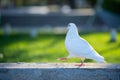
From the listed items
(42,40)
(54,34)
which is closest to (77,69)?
(42,40)

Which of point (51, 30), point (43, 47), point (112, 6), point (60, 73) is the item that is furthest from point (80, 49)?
point (112, 6)

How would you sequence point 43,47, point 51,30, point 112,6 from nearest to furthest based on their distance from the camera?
point 43,47 < point 51,30 < point 112,6

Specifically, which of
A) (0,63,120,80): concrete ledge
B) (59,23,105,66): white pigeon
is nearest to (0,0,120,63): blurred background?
(0,63,120,80): concrete ledge

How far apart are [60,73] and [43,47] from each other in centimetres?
984

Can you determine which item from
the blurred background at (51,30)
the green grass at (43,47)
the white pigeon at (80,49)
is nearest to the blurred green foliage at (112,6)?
the blurred background at (51,30)

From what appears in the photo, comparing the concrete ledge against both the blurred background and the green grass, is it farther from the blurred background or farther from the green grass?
the blurred background

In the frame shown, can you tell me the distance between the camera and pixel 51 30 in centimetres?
2522

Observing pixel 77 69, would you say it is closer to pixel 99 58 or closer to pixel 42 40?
pixel 99 58

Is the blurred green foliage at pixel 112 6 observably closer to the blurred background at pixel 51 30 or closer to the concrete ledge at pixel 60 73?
the blurred background at pixel 51 30

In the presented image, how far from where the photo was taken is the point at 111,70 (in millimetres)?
8562

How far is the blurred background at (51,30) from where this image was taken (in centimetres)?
1619

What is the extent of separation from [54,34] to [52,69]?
1479cm

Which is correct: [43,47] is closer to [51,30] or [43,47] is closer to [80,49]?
[51,30]

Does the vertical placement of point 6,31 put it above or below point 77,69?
above
